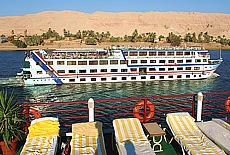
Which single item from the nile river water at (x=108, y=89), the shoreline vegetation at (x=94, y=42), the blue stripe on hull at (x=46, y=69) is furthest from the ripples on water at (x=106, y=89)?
the shoreline vegetation at (x=94, y=42)

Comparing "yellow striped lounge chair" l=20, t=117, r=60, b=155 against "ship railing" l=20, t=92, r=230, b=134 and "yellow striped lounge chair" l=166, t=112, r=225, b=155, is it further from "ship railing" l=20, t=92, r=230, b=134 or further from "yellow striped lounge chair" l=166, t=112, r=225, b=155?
"yellow striped lounge chair" l=166, t=112, r=225, b=155

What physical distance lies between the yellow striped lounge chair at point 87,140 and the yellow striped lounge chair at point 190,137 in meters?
2.09

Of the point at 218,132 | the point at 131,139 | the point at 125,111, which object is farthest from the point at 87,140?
the point at 125,111

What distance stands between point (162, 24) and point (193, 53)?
163 metres

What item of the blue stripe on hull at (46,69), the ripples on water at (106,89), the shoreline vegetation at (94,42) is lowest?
the ripples on water at (106,89)

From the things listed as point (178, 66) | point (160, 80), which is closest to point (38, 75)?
point (160, 80)

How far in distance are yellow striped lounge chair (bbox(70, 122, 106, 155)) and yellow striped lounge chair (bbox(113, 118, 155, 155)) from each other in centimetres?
47

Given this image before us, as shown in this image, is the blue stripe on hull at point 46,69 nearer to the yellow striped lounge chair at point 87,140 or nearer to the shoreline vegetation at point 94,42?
the yellow striped lounge chair at point 87,140

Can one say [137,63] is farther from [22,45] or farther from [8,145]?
[22,45]

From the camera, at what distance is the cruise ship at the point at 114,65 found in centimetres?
3384

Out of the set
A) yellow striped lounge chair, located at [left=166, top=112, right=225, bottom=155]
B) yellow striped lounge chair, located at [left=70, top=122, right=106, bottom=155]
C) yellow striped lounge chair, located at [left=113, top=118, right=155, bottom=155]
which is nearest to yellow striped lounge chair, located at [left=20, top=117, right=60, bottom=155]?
yellow striped lounge chair, located at [left=70, top=122, right=106, bottom=155]

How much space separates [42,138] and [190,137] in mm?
3930

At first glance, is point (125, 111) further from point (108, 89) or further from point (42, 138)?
point (42, 138)

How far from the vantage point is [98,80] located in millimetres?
35438
